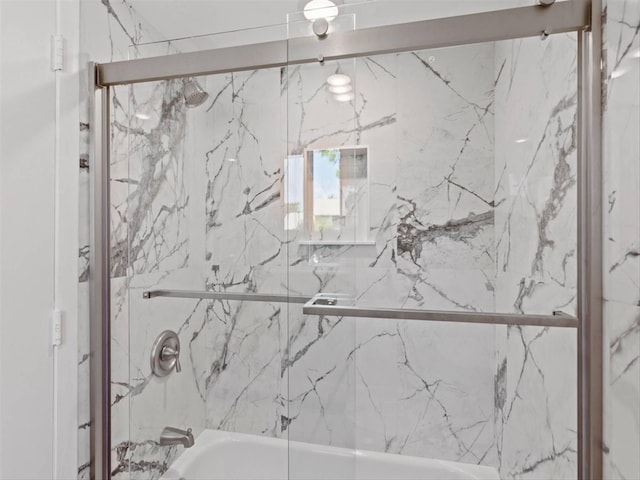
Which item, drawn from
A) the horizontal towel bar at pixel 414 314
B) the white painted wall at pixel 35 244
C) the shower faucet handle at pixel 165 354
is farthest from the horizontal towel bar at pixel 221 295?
the white painted wall at pixel 35 244

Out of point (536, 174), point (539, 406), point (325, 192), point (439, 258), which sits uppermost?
point (536, 174)

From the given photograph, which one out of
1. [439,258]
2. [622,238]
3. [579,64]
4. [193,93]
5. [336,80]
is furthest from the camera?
[439,258]

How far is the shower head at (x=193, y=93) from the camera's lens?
4.08 feet

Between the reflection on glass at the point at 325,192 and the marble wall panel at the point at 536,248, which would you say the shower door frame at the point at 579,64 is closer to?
the marble wall panel at the point at 536,248

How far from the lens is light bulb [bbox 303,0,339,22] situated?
0.99m

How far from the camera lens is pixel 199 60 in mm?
1080

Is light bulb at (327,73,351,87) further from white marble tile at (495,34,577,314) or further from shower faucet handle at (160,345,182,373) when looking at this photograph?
shower faucet handle at (160,345,182,373)

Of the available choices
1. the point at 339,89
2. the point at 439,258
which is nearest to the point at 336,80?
the point at 339,89

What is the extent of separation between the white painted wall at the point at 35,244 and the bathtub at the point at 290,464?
39cm

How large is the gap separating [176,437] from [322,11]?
4.64ft

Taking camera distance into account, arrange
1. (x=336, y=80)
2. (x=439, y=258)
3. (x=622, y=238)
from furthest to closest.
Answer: (x=439, y=258)
(x=336, y=80)
(x=622, y=238)

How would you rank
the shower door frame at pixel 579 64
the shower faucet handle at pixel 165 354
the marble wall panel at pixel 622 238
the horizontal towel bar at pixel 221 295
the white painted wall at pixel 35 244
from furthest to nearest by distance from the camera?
1. the shower faucet handle at pixel 165 354
2. the horizontal towel bar at pixel 221 295
3. the white painted wall at pixel 35 244
4. the shower door frame at pixel 579 64
5. the marble wall panel at pixel 622 238

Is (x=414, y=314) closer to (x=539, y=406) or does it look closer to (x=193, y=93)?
(x=539, y=406)

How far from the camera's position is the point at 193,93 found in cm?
126
